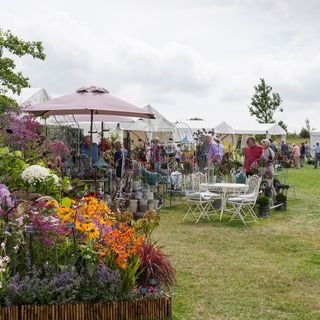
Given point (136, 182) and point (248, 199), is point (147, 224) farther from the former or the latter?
point (136, 182)

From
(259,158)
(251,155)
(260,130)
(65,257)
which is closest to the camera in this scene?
(65,257)

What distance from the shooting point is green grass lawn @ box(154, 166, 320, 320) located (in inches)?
178

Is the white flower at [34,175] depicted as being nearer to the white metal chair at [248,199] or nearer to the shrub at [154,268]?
the shrub at [154,268]

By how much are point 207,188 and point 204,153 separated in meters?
4.04

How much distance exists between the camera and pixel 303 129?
54.7 meters

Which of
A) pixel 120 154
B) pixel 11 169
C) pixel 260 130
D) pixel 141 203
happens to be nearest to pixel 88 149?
pixel 120 154

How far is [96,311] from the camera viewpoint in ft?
12.8

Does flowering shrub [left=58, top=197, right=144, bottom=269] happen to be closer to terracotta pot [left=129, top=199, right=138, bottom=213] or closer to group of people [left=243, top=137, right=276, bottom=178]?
terracotta pot [left=129, top=199, right=138, bottom=213]

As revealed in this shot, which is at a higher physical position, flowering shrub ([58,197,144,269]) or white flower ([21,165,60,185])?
white flower ([21,165,60,185])

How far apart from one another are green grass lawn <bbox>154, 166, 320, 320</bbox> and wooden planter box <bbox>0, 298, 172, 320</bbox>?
0.73ft

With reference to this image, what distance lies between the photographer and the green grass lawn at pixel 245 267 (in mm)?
4516

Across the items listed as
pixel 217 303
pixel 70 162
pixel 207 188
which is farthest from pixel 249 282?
pixel 70 162

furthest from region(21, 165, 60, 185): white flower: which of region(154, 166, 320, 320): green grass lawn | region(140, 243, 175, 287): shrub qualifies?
region(154, 166, 320, 320): green grass lawn

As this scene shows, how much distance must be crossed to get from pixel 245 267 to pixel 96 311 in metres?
2.52
